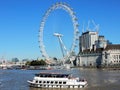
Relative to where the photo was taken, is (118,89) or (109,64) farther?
(109,64)

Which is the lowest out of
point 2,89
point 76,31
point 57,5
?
point 2,89

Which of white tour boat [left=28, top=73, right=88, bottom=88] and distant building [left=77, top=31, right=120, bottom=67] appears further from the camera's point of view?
distant building [left=77, top=31, right=120, bottom=67]

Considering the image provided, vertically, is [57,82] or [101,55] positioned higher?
[101,55]

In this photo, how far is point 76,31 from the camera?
272ft

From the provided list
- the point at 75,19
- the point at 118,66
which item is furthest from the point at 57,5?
the point at 118,66

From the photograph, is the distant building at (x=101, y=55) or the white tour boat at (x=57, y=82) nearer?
the white tour boat at (x=57, y=82)

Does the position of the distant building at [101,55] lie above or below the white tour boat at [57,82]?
above

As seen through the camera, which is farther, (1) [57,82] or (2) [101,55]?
(2) [101,55]

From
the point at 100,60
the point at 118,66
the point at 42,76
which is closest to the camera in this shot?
the point at 42,76

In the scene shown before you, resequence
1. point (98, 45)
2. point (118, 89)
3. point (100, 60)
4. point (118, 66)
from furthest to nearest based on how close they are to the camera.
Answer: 1. point (98, 45)
2. point (100, 60)
3. point (118, 66)
4. point (118, 89)

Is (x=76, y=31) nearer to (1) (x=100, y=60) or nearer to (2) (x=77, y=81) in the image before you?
(2) (x=77, y=81)

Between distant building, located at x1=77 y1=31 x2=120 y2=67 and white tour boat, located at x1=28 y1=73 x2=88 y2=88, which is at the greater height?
distant building, located at x1=77 y1=31 x2=120 y2=67

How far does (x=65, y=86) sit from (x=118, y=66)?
4023 inches

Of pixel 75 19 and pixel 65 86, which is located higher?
pixel 75 19
